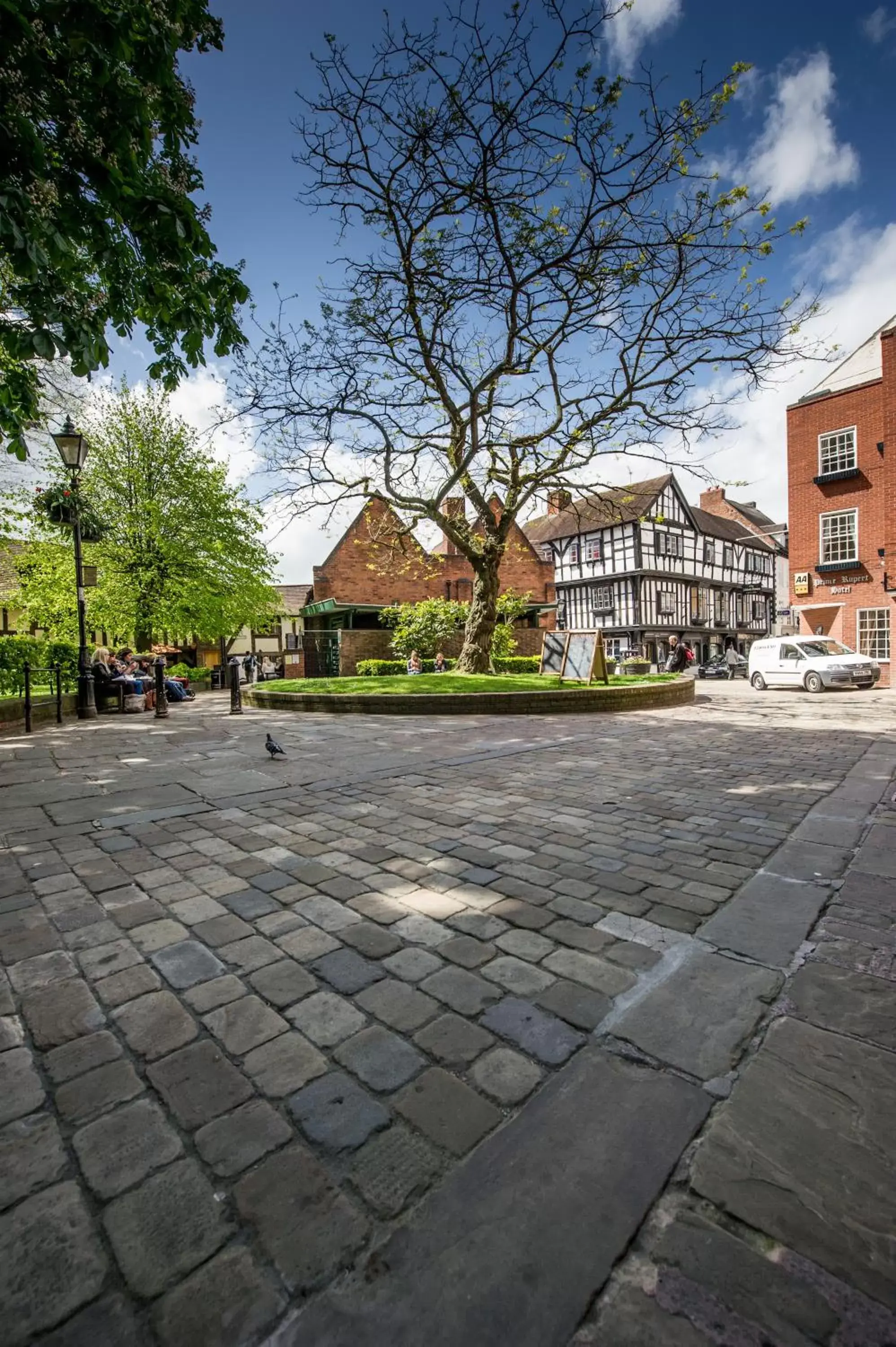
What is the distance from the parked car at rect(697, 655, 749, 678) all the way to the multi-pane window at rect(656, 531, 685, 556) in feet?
24.0

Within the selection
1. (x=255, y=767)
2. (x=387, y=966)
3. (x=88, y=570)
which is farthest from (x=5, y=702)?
(x=387, y=966)

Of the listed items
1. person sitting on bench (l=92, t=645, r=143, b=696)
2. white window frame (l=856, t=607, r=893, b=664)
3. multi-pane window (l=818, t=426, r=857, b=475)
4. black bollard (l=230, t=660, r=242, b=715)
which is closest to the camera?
black bollard (l=230, t=660, r=242, b=715)

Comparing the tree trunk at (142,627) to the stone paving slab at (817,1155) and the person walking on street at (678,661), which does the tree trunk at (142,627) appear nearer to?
the stone paving slab at (817,1155)

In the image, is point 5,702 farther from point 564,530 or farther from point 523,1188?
point 564,530

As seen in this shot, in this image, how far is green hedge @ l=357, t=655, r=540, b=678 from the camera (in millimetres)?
21891

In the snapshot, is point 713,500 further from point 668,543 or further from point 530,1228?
point 530,1228

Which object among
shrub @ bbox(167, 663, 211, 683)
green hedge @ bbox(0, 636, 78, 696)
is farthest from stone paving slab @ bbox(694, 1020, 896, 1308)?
shrub @ bbox(167, 663, 211, 683)

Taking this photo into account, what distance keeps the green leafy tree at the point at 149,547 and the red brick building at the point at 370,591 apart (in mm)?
4934

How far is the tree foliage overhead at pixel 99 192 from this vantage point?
359 centimetres

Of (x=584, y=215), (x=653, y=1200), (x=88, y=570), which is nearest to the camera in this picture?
(x=653, y=1200)

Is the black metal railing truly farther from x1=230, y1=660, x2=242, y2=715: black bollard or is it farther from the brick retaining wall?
the brick retaining wall

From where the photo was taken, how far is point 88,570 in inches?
481

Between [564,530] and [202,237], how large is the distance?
35.7m

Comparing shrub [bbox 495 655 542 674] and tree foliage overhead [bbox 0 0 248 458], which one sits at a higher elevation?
tree foliage overhead [bbox 0 0 248 458]
